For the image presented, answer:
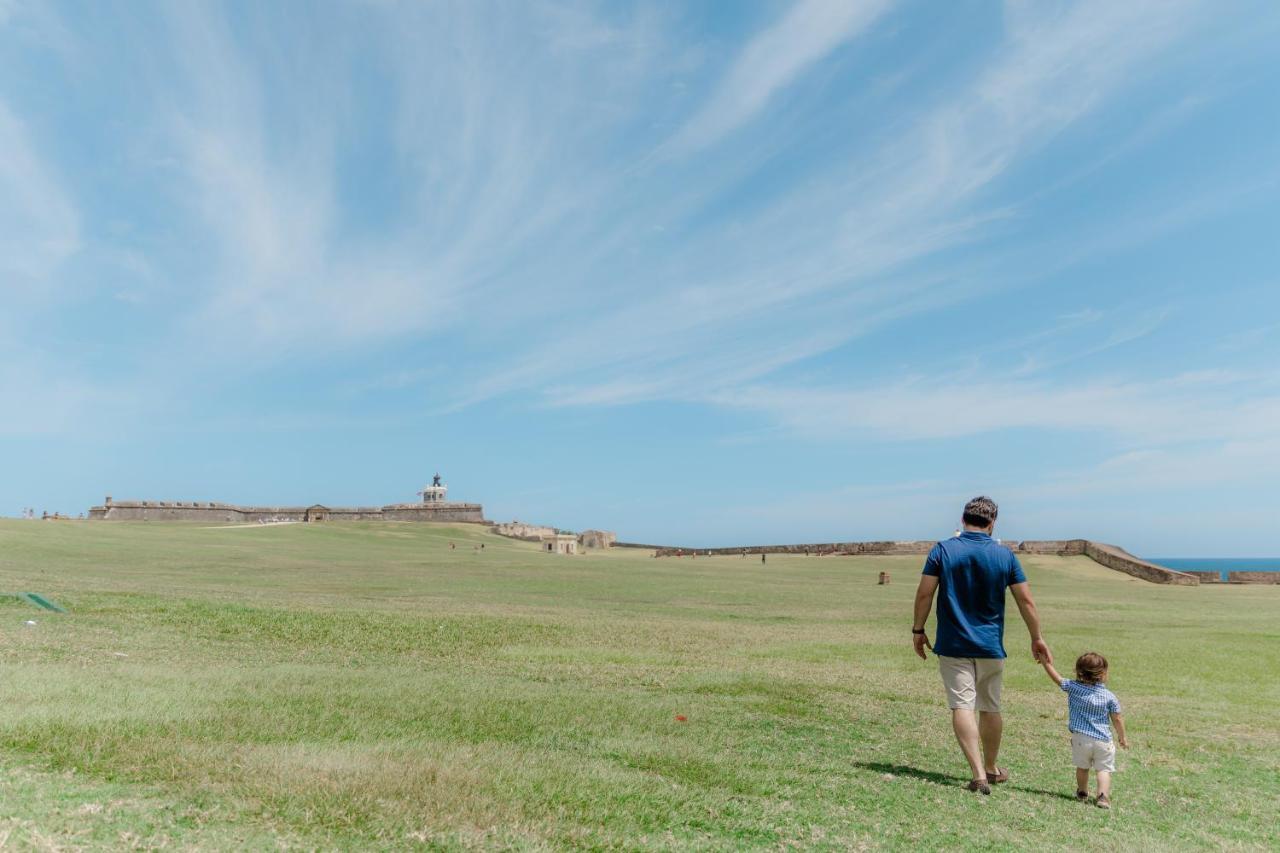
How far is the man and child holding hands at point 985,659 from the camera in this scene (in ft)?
24.6

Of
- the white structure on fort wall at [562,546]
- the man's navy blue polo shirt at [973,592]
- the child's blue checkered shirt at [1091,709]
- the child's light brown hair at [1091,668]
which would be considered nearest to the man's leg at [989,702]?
the man's navy blue polo shirt at [973,592]

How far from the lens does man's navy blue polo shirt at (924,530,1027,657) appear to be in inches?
298

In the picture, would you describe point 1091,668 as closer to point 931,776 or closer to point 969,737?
point 969,737

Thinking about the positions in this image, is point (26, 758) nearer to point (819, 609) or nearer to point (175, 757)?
point (175, 757)

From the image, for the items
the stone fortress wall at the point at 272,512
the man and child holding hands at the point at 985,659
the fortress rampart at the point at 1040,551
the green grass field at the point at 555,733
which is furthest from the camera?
the stone fortress wall at the point at 272,512

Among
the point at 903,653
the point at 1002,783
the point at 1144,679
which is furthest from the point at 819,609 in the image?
the point at 1002,783

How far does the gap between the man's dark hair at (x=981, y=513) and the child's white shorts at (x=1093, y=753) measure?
6.66ft

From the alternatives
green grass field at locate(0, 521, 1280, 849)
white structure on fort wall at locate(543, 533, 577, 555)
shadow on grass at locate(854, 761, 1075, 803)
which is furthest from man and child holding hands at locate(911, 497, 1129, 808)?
white structure on fort wall at locate(543, 533, 577, 555)

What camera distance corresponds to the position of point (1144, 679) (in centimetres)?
1518

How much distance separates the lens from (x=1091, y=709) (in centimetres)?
759

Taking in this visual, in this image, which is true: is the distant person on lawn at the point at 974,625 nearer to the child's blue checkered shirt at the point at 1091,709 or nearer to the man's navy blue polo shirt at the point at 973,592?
the man's navy blue polo shirt at the point at 973,592

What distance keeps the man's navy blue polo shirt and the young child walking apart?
0.63 metres

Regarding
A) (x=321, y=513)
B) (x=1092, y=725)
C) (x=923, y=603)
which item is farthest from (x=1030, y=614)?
(x=321, y=513)

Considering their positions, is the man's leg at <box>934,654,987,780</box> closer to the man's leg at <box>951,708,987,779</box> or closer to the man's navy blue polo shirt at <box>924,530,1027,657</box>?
the man's leg at <box>951,708,987,779</box>
